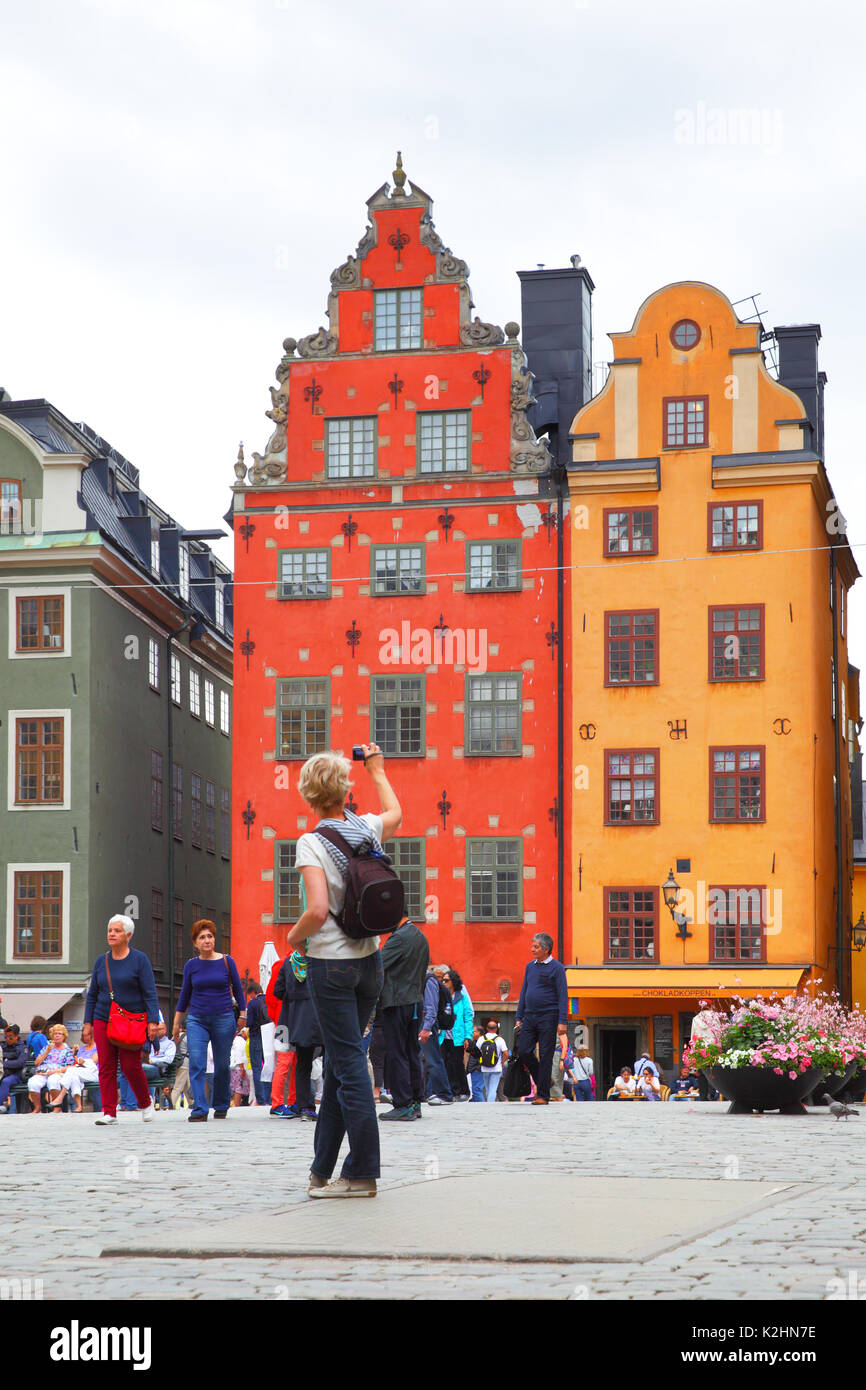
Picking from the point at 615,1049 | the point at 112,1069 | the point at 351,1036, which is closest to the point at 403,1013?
the point at 112,1069

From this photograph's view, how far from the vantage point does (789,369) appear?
148 feet

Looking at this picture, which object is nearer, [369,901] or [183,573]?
[369,901]

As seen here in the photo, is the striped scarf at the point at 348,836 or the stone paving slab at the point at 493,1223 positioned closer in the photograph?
the stone paving slab at the point at 493,1223

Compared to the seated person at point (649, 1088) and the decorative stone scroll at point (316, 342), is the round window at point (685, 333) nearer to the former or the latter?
the decorative stone scroll at point (316, 342)

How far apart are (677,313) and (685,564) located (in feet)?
16.9

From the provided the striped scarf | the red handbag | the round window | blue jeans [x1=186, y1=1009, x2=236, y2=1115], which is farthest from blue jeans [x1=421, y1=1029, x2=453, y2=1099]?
the round window

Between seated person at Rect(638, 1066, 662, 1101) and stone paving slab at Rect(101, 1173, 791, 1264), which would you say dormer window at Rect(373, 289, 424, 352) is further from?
stone paving slab at Rect(101, 1173, 791, 1264)

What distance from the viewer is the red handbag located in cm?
1683

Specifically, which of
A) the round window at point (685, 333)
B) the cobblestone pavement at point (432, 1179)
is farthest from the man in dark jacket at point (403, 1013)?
A: the round window at point (685, 333)

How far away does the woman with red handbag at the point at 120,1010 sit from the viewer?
55.2ft

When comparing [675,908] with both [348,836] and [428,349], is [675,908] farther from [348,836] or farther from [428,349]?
[348,836]

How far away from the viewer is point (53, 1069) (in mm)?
25297

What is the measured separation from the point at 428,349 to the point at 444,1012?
2142 cm

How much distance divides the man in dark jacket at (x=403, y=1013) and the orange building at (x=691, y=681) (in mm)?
21649
